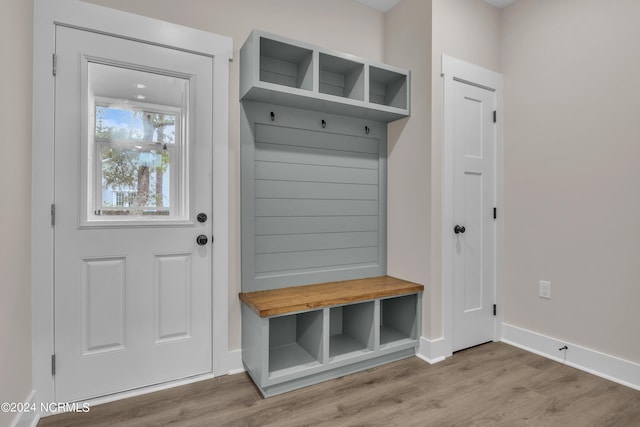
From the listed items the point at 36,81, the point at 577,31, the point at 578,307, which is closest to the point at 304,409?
the point at 578,307

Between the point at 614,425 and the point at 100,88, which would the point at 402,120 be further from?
the point at 614,425

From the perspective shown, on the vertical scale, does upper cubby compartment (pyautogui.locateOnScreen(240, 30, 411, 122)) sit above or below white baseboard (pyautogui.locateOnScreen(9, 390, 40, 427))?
above

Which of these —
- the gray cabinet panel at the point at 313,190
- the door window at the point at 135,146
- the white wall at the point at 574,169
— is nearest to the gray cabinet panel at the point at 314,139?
the gray cabinet panel at the point at 313,190

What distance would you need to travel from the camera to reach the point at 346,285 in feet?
8.11

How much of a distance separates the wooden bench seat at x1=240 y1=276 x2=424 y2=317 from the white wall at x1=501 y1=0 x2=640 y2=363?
1.01m

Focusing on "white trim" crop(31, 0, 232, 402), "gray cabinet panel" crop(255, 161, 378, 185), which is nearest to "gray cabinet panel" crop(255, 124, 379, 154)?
"gray cabinet panel" crop(255, 161, 378, 185)

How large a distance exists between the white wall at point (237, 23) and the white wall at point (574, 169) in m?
1.40

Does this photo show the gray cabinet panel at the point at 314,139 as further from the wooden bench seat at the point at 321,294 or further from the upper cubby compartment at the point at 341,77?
the wooden bench seat at the point at 321,294

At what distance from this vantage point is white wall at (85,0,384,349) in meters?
2.07

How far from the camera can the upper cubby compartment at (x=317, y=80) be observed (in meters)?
2.10

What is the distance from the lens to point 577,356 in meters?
2.33

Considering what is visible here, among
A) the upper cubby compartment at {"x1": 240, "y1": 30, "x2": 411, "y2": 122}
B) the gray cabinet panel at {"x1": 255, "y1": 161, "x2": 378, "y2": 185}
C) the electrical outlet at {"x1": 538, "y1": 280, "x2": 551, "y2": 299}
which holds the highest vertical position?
the upper cubby compartment at {"x1": 240, "y1": 30, "x2": 411, "y2": 122}

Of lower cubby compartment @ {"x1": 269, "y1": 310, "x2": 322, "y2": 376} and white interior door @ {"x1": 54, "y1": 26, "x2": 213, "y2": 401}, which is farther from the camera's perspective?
lower cubby compartment @ {"x1": 269, "y1": 310, "x2": 322, "y2": 376}

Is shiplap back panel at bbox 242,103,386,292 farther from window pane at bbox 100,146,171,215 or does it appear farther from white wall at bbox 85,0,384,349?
window pane at bbox 100,146,171,215
